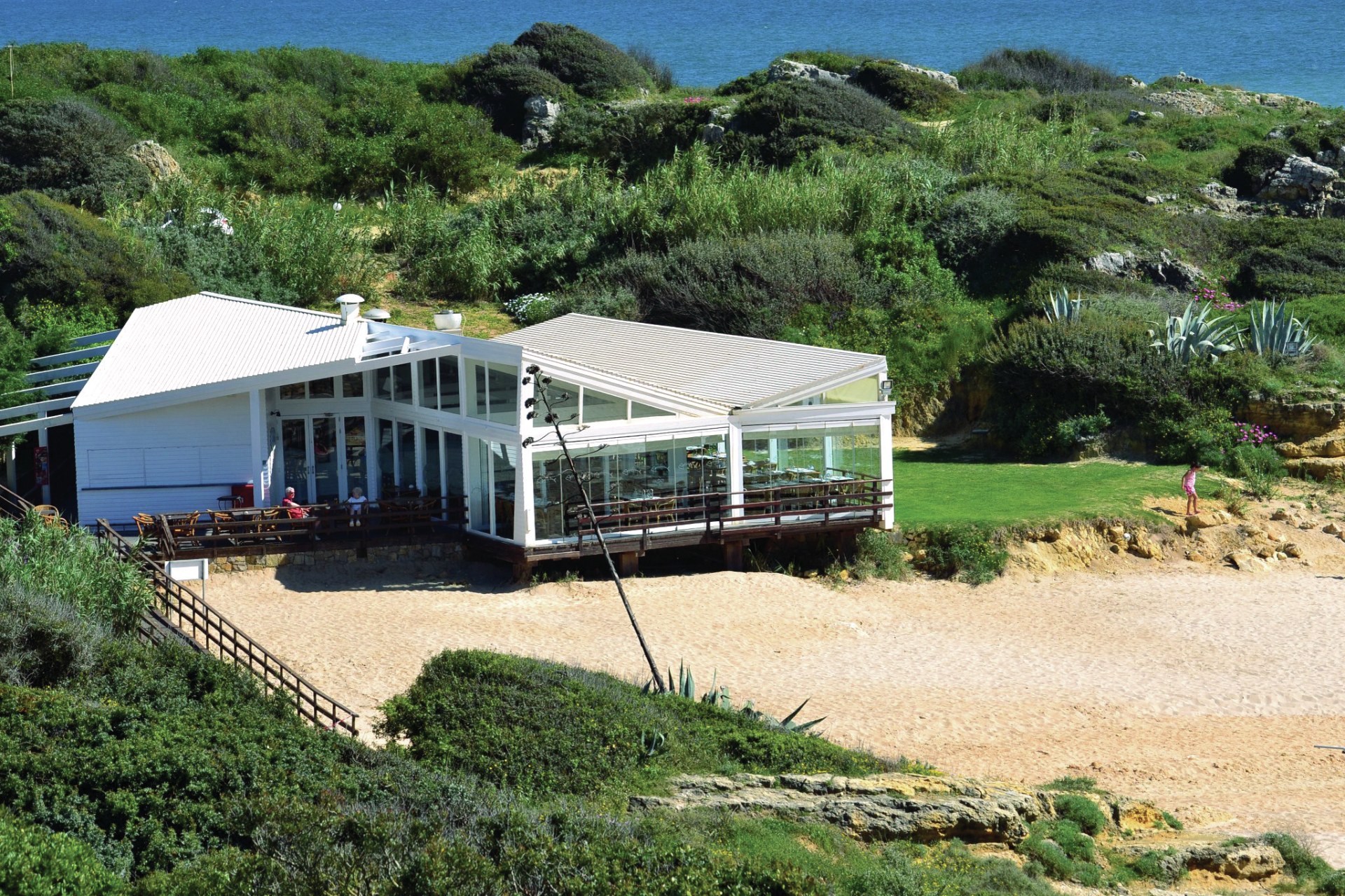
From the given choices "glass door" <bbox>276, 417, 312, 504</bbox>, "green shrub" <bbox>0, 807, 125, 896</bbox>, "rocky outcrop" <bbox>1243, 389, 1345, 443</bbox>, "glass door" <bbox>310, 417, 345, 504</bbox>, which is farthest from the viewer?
"rocky outcrop" <bbox>1243, 389, 1345, 443</bbox>

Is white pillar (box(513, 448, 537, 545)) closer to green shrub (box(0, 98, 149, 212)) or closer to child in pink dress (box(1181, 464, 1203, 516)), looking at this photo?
child in pink dress (box(1181, 464, 1203, 516))

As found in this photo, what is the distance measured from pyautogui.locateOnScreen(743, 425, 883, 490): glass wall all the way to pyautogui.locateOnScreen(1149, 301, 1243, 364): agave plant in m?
9.80

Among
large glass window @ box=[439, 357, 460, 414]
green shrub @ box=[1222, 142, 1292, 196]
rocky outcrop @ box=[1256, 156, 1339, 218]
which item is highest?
green shrub @ box=[1222, 142, 1292, 196]

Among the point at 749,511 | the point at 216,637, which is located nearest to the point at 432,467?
the point at 749,511

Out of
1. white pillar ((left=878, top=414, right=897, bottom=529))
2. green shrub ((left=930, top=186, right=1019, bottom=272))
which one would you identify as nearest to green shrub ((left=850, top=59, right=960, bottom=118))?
green shrub ((left=930, top=186, right=1019, bottom=272))

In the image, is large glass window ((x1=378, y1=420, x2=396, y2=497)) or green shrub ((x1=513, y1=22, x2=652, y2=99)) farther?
green shrub ((x1=513, y1=22, x2=652, y2=99))

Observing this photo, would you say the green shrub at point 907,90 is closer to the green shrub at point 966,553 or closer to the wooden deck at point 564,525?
the green shrub at point 966,553

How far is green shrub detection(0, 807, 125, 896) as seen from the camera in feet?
31.1

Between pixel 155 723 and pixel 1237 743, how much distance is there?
12.3 metres

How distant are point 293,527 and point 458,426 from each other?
3.13 meters

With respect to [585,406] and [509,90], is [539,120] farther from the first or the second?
[585,406]

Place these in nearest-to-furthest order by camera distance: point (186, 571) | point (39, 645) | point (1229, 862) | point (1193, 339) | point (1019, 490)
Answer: point (1229, 862), point (39, 645), point (186, 571), point (1019, 490), point (1193, 339)

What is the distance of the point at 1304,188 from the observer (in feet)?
141

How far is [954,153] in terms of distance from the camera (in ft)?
152
